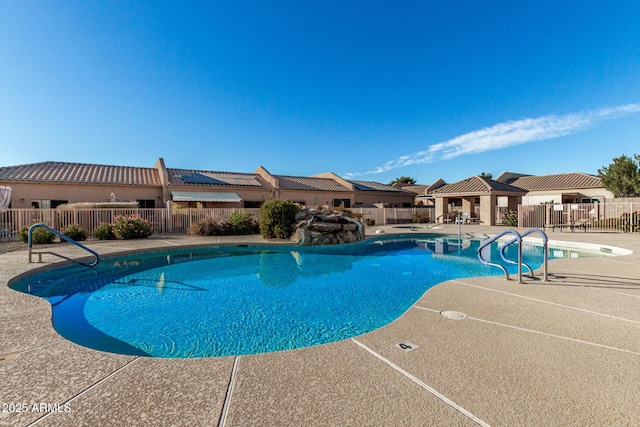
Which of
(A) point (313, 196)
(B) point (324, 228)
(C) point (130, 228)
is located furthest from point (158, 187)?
(B) point (324, 228)

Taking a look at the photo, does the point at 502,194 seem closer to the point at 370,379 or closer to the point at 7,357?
the point at 370,379

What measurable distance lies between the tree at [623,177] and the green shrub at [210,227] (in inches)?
1890

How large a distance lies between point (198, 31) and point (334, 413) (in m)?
20.9

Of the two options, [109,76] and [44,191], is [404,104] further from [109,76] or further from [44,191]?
[44,191]

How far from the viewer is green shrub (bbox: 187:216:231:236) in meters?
20.8

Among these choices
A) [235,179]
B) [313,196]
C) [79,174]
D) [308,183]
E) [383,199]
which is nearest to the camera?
[79,174]

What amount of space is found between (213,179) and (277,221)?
48.4 feet

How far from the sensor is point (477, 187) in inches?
1213

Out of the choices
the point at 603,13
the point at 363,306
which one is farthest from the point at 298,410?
the point at 603,13

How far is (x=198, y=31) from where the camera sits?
17.4 meters

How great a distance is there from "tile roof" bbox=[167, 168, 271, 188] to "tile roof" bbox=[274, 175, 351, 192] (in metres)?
2.47

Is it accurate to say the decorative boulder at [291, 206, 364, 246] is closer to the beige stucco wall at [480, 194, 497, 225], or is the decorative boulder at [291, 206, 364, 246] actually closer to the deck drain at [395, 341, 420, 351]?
the deck drain at [395, 341, 420, 351]

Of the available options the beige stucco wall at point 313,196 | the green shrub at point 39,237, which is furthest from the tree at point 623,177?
the green shrub at point 39,237

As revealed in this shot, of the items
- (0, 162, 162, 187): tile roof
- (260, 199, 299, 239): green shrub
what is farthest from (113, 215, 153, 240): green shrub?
(0, 162, 162, 187): tile roof
